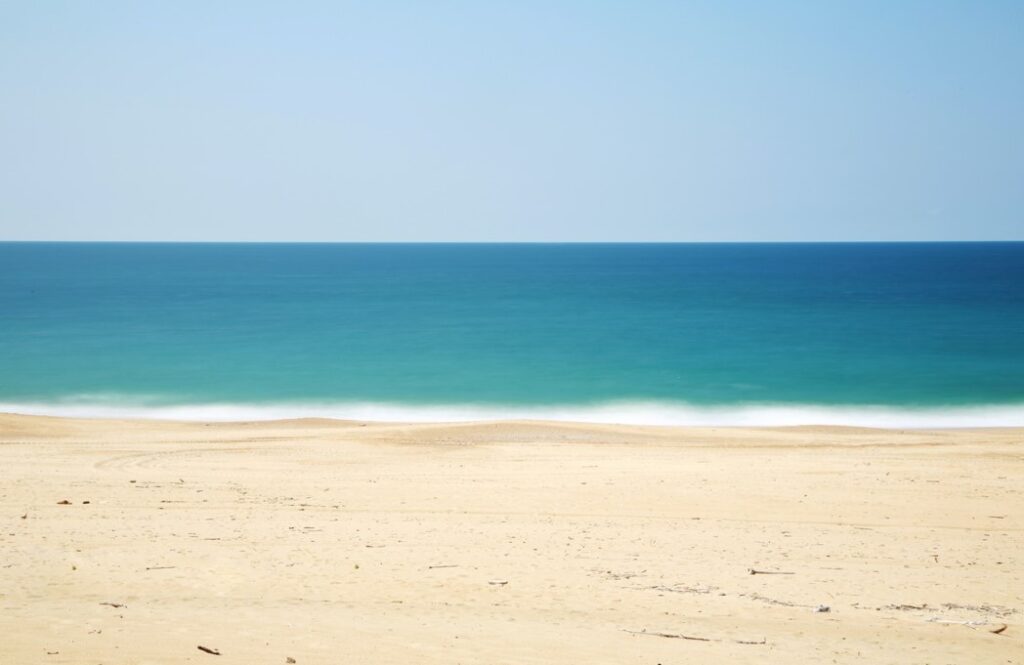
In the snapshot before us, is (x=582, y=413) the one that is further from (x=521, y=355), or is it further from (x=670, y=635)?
(x=670, y=635)

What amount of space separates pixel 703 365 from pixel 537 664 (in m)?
30.8

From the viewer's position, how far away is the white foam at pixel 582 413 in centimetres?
2625

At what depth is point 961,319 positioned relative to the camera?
54.8m

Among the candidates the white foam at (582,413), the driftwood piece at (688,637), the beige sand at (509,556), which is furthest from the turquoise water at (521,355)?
the driftwood piece at (688,637)

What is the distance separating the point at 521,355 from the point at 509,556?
3039 cm

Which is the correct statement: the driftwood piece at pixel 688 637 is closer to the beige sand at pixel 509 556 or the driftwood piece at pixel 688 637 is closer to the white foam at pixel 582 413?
the beige sand at pixel 509 556

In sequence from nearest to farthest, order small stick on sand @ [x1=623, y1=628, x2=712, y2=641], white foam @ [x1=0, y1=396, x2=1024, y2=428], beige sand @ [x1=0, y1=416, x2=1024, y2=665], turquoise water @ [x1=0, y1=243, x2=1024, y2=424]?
beige sand @ [x1=0, y1=416, x2=1024, y2=665] < small stick on sand @ [x1=623, y1=628, x2=712, y2=641] < white foam @ [x1=0, y1=396, x2=1024, y2=428] < turquoise water @ [x1=0, y1=243, x2=1024, y2=424]

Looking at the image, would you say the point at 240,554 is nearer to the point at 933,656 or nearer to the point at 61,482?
the point at 61,482

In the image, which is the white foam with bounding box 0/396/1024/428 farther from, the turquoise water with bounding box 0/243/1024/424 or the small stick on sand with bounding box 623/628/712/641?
the small stick on sand with bounding box 623/628/712/641

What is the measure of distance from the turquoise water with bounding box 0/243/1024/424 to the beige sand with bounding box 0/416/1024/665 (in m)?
11.6

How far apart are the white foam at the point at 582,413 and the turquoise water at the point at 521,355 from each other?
0.42ft

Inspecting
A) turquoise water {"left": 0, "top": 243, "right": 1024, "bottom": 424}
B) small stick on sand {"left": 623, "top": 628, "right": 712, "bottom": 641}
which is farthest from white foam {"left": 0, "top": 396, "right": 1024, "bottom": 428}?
small stick on sand {"left": 623, "top": 628, "right": 712, "bottom": 641}

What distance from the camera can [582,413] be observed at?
90.0 ft

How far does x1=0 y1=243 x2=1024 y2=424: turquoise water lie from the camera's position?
2839 cm
